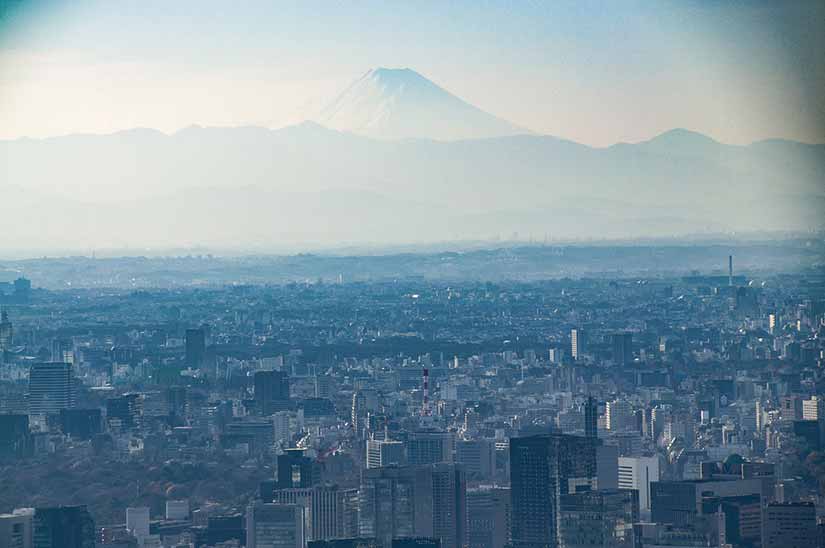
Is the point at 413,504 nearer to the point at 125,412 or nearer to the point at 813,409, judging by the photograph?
the point at 813,409

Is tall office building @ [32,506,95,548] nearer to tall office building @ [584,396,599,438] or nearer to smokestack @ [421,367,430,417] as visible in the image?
tall office building @ [584,396,599,438]

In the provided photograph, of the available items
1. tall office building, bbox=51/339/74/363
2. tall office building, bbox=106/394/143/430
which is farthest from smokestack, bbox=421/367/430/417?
tall office building, bbox=51/339/74/363

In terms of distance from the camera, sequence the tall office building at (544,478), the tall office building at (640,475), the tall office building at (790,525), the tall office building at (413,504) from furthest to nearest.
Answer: the tall office building at (640,475) < the tall office building at (413,504) < the tall office building at (544,478) < the tall office building at (790,525)

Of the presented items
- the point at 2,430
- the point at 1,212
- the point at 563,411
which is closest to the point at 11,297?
the point at 1,212

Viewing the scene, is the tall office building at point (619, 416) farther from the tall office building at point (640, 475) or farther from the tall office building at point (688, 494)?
the tall office building at point (688, 494)

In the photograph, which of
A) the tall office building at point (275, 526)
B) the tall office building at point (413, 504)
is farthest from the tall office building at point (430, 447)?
the tall office building at point (275, 526)

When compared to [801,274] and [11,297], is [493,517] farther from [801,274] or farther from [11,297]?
[11,297]
